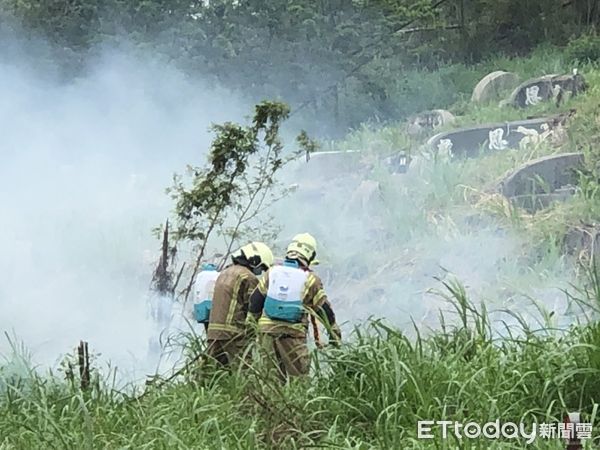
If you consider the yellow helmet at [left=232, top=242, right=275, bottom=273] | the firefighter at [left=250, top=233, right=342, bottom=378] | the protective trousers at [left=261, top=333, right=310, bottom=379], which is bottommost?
the protective trousers at [left=261, top=333, right=310, bottom=379]

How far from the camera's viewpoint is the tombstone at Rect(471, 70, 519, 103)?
277 inches

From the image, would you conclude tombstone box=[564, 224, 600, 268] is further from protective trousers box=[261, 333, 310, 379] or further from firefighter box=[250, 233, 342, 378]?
protective trousers box=[261, 333, 310, 379]

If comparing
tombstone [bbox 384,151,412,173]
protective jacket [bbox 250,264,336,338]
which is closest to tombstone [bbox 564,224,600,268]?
tombstone [bbox 384,151,412,173]

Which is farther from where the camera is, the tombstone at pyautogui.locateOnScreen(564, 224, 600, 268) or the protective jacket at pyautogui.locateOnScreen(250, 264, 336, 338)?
the tombstone at pyautogui.locateOnScreen(564, 224, 600, 268)

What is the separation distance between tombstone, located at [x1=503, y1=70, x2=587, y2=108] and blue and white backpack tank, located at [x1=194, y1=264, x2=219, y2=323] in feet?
9.10

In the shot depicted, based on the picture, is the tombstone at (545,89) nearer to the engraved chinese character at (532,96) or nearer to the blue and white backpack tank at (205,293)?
the engraved chinese character at (532,96)

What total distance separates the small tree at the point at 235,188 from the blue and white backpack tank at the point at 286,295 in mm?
2403

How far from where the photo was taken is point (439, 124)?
7.14 meters

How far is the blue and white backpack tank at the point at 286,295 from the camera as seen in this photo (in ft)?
13.6

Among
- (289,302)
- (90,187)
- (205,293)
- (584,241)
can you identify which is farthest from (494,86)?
(289,302)

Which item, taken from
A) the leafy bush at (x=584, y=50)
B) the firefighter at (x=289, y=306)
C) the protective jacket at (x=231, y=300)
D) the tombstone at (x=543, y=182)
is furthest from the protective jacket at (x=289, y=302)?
the leafy bush at (x=584, y=50)

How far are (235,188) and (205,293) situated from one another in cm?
152

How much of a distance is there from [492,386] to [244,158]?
388cm

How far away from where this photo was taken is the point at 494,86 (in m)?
7.07
